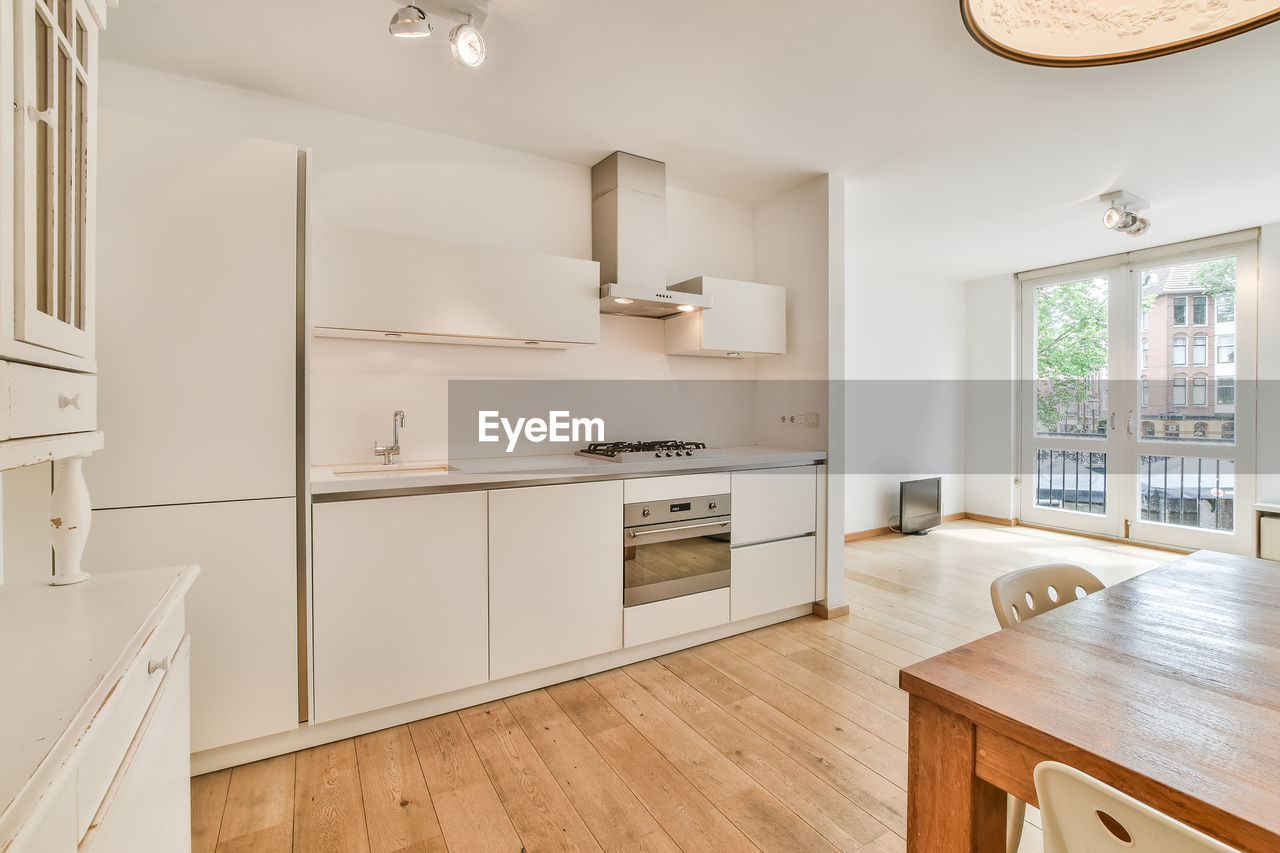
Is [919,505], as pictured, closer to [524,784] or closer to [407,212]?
[524,784]

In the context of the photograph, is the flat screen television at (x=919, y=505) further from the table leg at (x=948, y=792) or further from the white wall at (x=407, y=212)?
the table leg at (x=948, y=792)

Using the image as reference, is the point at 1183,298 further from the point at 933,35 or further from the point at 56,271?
the point at 56,271

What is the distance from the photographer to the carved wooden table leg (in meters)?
1.25

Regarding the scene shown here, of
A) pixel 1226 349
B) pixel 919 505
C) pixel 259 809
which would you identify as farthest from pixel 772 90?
pixel 1226 349

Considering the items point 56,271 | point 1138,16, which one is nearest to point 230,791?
point 56,271

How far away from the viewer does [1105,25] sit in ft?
4.54

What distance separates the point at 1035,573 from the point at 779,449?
78.5 inches

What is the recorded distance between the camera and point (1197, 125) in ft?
8.95

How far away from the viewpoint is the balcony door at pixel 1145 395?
14.7ft

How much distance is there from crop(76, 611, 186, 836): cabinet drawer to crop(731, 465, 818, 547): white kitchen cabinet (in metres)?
2.35

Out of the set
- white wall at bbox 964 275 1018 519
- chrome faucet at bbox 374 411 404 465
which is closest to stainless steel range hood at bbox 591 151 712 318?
chrome faucet at bbox 374 411 404 465

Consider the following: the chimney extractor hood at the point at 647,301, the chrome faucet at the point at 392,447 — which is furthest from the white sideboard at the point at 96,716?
the chimney extractor hood at the point at 647,301

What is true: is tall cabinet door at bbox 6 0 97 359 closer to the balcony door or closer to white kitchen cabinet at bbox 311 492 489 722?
white kitchen cabinet at bbox 311 492 489 722

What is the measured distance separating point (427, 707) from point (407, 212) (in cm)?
218
